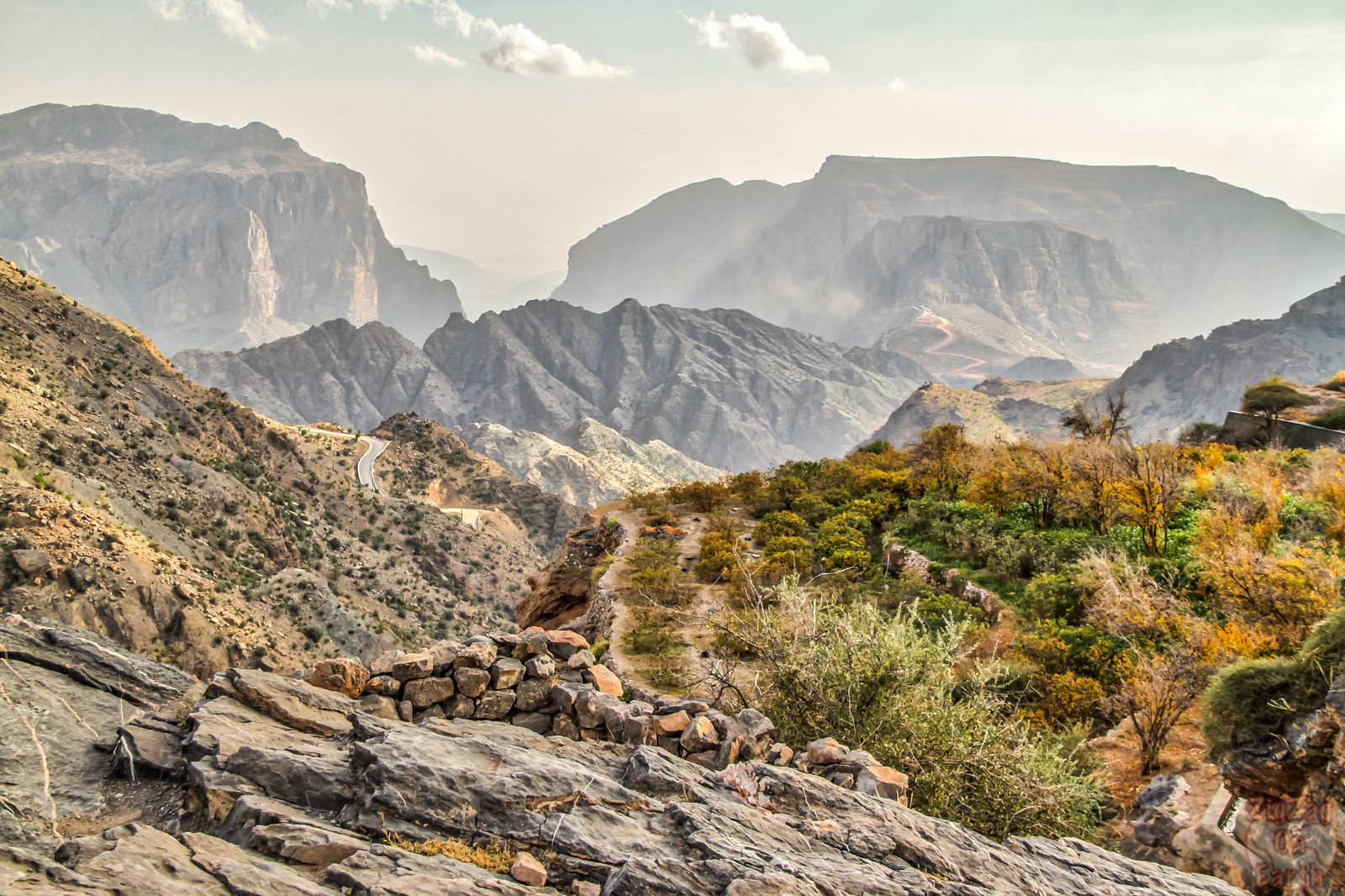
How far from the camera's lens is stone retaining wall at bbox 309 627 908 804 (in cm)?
746

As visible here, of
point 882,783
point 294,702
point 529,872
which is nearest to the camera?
point 529,872

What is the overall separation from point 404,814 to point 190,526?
36.8 metres

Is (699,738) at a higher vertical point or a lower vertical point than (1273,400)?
lower

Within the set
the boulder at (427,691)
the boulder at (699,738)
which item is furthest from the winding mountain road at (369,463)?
the boulder at (699,738)

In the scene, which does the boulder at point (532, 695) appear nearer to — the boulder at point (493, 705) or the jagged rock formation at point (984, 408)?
the boulder at point (493, 705)

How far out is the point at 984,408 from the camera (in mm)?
129625

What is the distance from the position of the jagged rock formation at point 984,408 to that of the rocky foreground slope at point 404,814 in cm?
12424

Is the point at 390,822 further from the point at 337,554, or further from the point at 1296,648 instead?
the point at 337,554

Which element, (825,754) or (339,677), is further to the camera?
(339,677)

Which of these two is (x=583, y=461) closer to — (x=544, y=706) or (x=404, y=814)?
(x=544, y=706)

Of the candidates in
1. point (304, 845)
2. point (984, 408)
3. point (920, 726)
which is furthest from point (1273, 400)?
point (984, 408)

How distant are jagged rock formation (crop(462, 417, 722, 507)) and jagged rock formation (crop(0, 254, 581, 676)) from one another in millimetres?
43383

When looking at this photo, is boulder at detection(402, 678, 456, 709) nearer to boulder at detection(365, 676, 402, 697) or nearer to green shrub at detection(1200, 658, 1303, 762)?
boulder at detection(365, 676, 402, 697)

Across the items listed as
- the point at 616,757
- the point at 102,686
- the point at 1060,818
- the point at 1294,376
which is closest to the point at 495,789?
the point at 616,757
